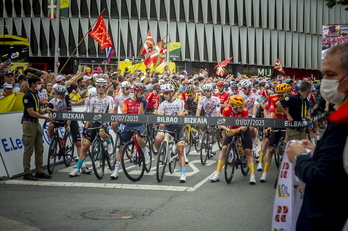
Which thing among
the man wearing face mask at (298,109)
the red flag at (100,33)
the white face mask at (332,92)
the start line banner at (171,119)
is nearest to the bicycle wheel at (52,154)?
the start line banner at (171,119)

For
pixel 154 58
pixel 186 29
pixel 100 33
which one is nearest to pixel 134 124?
pixel 100 33

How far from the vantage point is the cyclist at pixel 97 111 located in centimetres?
1123

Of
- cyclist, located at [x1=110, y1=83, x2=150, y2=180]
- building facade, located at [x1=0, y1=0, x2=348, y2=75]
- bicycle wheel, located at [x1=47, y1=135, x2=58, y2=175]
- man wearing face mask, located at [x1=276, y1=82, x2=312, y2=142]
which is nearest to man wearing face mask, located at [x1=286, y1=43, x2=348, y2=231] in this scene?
man wearing face mask, located at [x1=276, y1=82, x2=312, y2=142]

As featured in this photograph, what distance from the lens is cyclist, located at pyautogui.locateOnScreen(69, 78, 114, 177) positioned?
11.2 metres

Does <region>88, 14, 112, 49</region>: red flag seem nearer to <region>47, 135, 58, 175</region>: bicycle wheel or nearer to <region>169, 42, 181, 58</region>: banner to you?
<region>169, 42, 181, 58</region>: banner

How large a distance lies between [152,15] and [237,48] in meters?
12.0

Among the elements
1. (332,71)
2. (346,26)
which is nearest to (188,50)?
(346,26)

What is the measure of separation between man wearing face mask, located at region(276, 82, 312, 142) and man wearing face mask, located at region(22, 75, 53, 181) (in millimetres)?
4921

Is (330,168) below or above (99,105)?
above

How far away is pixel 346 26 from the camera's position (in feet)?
132

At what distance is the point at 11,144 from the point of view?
11.3m

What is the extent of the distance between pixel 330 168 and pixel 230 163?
325 inches

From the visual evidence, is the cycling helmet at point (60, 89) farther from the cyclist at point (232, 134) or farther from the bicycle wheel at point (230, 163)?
the bicycle wheel at point (230, 163)

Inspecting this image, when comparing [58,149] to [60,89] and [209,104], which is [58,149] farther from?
[209,104]
